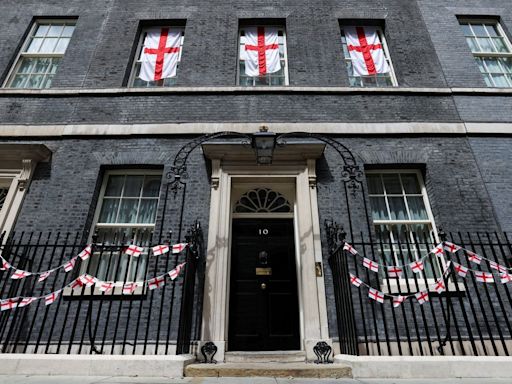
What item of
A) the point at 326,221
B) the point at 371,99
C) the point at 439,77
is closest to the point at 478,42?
the point at 439,77

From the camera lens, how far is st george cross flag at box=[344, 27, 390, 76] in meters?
7.74

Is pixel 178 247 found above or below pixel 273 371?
above

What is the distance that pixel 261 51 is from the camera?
7.94 meters

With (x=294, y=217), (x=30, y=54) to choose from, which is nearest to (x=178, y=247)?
(x=294, y=217)

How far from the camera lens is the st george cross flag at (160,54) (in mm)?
7707

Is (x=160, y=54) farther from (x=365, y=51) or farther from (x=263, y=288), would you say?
(x=263, y=288)

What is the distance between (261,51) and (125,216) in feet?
16.8

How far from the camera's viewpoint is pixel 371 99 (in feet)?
23.3

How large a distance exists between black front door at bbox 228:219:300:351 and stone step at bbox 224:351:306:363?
10.5 inches

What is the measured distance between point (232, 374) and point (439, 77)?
300 inches

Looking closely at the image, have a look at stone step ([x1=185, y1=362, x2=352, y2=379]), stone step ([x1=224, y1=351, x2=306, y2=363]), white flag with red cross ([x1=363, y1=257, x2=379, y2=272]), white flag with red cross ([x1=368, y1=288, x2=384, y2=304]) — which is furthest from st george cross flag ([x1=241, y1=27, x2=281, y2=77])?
stone step ([x1=185, y1=362, x2=352, y2=379])

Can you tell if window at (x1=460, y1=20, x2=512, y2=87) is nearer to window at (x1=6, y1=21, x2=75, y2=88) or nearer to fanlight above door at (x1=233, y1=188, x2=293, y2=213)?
fanlight above door at (x1=233, y1=188, x2=293, y2=213)

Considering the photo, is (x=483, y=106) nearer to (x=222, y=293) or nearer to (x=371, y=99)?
(x=371, y=99)

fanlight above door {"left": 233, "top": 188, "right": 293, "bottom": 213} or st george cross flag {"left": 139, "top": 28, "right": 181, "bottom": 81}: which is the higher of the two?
st george cross flag {"left": 139, "top": 28, "right": 181, "bottom": 81}
